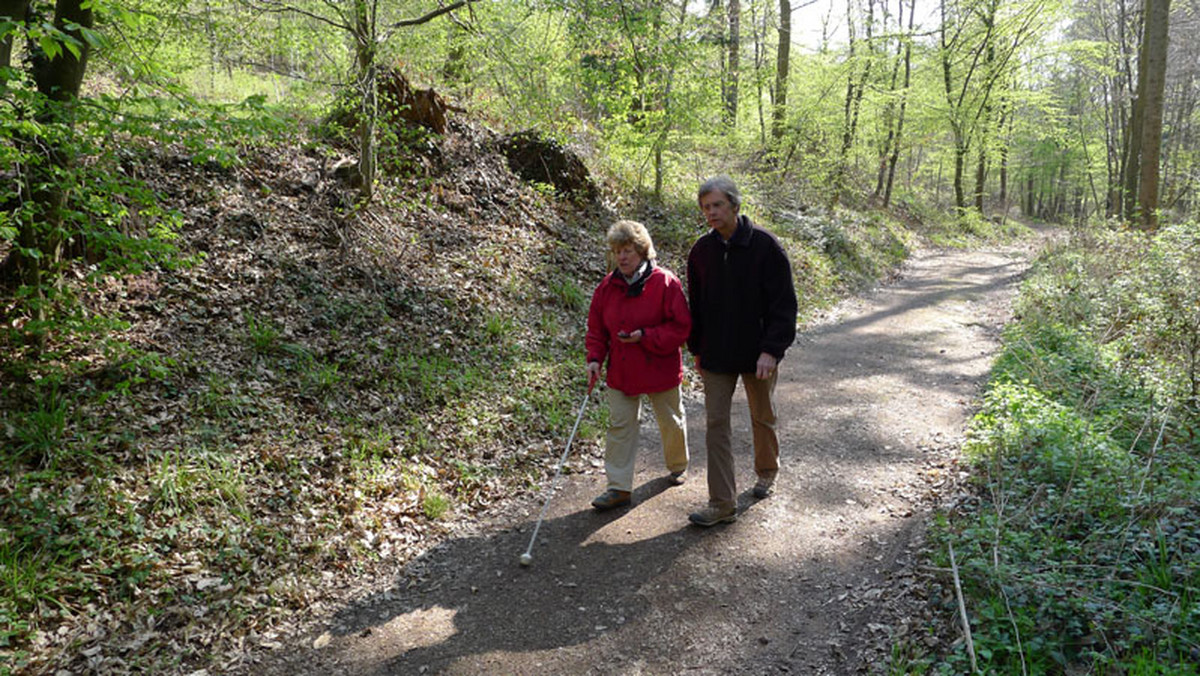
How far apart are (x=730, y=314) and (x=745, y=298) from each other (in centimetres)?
16

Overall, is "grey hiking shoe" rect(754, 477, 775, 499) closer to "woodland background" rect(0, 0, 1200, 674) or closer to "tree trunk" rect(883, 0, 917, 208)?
"woodland background" rect(0, 0, 1200, 674)

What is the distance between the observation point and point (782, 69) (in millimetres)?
18891

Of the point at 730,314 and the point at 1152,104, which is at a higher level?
the point at 1152,104

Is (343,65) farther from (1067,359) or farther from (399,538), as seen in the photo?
(1067,359)

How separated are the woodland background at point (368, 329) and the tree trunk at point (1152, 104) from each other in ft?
0.29

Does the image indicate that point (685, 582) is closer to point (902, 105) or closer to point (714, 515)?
point (714, 515)

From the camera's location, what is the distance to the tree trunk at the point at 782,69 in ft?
57.1

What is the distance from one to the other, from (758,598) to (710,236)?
101 inches

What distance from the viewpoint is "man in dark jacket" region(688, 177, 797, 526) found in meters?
4.49

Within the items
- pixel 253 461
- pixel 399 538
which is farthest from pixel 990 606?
pixel 253 461

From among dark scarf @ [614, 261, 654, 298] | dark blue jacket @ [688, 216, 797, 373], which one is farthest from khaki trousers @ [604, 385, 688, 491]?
dark scarf @ [614, 261, 654, 298]

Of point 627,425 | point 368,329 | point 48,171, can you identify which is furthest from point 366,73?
point 627,425

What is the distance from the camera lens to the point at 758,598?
4.00m

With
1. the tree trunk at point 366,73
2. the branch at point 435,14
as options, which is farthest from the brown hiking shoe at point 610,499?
the branch at point 435,14
